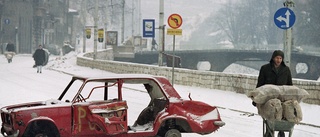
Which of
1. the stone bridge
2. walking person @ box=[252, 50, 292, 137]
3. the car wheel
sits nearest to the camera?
walking person @ box=[252, 50, 292, 137]

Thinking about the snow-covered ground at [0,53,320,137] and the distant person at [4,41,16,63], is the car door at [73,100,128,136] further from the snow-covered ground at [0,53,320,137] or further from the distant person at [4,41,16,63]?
the distant person at [4,41,16,63]

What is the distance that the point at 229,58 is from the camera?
84.3 metres

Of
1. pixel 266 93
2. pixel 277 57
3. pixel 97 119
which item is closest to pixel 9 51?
pixel 97 119

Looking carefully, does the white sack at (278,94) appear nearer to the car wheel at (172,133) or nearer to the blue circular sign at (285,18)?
the car wheel at (172,133)

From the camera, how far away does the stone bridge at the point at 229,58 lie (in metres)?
71.7

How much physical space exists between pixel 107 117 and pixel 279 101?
2.72 metres

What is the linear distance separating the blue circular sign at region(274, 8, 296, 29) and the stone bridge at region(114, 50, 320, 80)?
56374 mm

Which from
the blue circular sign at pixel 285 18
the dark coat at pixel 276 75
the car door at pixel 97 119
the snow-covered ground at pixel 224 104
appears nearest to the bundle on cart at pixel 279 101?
the dark coat at pixel 276 75

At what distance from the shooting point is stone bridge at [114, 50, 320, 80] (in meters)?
71.7

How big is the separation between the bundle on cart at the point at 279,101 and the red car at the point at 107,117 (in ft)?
4.60

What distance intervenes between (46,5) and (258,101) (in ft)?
219

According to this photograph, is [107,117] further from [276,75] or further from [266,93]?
[276,75]

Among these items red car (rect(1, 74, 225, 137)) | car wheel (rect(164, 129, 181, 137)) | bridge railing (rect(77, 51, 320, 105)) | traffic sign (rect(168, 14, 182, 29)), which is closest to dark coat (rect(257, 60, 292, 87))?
red car (rect(1, 74, 225, 137))

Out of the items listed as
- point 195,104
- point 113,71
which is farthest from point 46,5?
point 195,104
